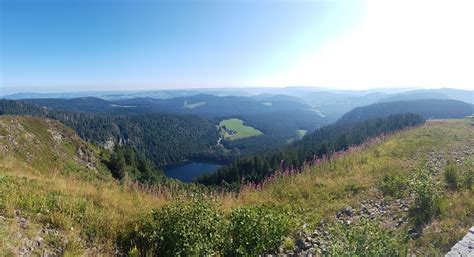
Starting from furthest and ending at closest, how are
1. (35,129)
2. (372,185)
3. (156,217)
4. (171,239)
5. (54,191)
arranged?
(35,129) → (372,185) → (54,191) → (156,217) → (171,239)

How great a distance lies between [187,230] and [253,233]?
149 centimetres

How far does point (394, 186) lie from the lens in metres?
9.70

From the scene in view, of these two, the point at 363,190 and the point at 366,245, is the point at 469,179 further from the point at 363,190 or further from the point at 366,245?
the point at 366,245

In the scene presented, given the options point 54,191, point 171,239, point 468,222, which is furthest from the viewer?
point 54,191

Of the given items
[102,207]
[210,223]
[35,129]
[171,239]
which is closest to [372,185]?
[210,223]

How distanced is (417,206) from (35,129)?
5977 centimetres

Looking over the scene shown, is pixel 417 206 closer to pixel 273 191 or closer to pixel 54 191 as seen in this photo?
pixel 273 191

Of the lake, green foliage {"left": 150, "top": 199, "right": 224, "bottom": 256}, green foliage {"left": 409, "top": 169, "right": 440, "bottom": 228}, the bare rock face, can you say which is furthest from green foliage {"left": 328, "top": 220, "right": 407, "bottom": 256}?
the lake

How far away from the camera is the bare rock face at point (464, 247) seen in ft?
15.5

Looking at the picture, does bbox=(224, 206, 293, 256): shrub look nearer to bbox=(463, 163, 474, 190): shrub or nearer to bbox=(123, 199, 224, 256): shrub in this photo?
bbox=(123, 199, 224, 256): shrub

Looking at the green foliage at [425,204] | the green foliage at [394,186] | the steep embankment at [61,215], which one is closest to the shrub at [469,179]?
the green foliage at [394,186]

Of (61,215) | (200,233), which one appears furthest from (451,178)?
(61,215)

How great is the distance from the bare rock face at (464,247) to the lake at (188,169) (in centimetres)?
15434

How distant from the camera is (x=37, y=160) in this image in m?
36.1
